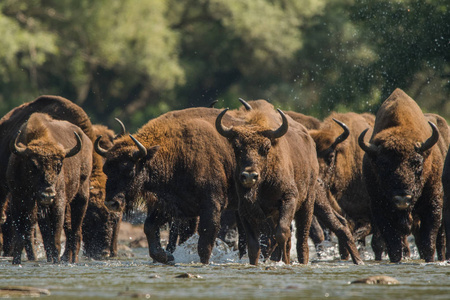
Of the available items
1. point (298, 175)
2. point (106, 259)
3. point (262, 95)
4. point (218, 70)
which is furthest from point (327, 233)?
point (218, 70)

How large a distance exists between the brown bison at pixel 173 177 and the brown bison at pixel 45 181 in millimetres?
772

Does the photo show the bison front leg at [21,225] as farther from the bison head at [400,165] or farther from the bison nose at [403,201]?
the bison nose at [403,201]

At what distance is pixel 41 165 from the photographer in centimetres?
1231

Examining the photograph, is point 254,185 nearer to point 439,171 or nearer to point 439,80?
point 439,171

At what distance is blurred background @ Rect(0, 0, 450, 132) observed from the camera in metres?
31.7

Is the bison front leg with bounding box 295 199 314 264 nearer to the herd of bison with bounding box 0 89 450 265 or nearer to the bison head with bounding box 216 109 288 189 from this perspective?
the herd of bison with bounding box 0 89 450 265

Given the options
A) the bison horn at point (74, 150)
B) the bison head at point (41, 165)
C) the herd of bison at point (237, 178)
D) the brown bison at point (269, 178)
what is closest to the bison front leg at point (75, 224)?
the herd of bison at point (237, 178)

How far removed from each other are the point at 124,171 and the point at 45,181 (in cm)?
101

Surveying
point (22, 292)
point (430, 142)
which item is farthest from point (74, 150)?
point (22, 292)

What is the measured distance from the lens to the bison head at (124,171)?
1213cm

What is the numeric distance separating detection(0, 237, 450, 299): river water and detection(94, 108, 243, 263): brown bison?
0.56 m

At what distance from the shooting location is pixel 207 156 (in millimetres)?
12320

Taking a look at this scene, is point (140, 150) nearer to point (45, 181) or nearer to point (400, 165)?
point (45, 181)

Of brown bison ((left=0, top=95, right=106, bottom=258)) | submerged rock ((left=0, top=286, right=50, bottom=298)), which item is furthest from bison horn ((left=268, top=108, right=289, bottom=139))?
brown bison ((left=0, top=95, right=106, bottom=258))
